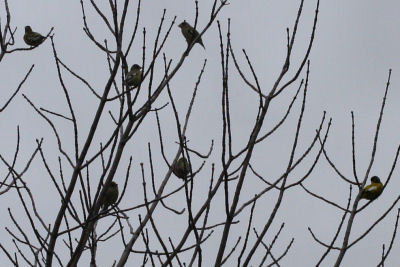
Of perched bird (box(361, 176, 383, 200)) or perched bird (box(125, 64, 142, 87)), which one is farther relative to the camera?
perched bird (box(125, 64, 142, 87))

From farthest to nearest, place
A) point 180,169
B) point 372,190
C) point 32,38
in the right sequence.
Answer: point 32,38 → point 180,169 → point 372,190


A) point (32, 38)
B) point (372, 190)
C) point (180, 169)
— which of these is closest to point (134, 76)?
point (180, 169)

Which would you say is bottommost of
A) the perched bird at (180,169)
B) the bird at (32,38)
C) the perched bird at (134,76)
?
the perched bird at (180,169)

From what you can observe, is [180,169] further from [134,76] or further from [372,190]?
[134,76]

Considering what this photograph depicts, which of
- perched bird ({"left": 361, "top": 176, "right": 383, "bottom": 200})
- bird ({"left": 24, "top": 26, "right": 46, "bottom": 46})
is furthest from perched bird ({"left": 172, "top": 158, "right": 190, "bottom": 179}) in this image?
bird ({"left": 24, "top": 26, "right": 46, "bottom": 46})

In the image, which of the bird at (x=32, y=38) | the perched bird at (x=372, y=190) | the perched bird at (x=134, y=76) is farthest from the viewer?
the bird at (x=32, y=38)

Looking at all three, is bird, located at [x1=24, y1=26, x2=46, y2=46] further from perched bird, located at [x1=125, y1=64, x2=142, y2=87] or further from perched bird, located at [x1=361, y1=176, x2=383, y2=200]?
perched bird, located at [x1=361, y1=176, x2=383, y2=200]

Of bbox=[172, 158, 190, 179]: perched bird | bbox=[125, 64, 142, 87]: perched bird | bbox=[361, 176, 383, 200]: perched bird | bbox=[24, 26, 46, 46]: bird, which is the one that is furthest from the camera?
bbox=[24, 26, 46, 46]: bird

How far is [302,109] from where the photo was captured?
11.6ft

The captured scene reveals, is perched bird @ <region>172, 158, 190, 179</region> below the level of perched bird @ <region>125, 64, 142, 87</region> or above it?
below

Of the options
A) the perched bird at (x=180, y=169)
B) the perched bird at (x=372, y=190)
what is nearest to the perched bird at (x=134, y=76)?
the perched bird at (x=180, y=169)

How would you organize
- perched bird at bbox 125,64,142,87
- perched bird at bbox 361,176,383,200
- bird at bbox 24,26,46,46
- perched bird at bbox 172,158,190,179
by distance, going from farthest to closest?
bird at bbox 24,26,46,46
perched bird at bbox 125,64,142,87
perched bird at bbox 361,176,383,200
perched bird at bbox 172,158,190,179

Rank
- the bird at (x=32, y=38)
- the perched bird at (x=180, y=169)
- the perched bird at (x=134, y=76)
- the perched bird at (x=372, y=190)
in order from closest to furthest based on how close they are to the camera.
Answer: the perched bird at (x=180, y=169)
the perched bird at (x=372, y=190)
the perched bird at (x=134, y=76)
the bird at (x=32, y=38)

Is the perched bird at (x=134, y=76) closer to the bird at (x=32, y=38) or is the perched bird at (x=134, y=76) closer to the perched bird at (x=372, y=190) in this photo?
the bird at (x=32, y=38)
